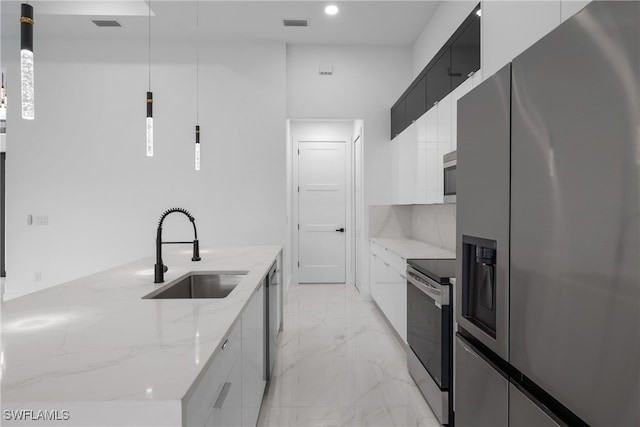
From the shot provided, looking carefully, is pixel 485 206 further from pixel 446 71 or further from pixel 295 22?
pixel 295 22

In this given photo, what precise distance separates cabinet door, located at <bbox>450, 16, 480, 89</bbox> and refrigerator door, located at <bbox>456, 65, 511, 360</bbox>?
1207 mm

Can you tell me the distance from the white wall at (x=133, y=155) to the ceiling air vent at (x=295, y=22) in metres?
0.47

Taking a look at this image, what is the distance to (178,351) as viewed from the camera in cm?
103

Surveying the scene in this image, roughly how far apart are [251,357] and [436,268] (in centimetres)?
125

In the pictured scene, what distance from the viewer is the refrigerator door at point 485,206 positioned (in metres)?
1.20

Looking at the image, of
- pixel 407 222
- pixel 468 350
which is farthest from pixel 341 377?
pixel 407 222

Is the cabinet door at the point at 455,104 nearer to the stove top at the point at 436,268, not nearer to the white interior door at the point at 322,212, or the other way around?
the stove top at the point at 436,268

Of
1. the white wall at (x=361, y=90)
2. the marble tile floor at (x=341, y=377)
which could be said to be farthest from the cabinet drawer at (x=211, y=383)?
the white wall at (x=361, y=90)

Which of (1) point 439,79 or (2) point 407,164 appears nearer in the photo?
(1) point 439,79

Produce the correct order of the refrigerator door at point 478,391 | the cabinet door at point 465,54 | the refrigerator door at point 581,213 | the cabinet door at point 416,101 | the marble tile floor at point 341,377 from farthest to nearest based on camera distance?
1. the cabinet door at point 416,101
2. the cabinet door at point 465,54
3. the marble tile floor at point 341,377
4. the refrigerator door at point 478,391
5. the refrigerator door at point 581,213

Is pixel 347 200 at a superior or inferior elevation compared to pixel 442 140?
inferior

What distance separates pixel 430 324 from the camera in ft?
7.72

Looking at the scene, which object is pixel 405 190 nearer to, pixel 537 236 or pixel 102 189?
pixel 537 236

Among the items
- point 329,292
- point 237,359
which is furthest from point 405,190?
point 237,359
